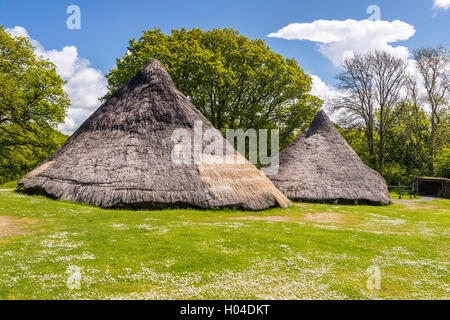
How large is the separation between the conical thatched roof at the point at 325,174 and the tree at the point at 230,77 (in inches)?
349

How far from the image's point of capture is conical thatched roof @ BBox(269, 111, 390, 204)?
19703mm

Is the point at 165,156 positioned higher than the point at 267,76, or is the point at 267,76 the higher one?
the point at 267,76

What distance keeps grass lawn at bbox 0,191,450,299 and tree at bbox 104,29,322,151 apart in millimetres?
19844

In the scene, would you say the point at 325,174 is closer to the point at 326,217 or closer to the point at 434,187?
the point at 326,217

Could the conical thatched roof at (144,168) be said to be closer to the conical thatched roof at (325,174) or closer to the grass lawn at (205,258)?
the grass lawn at (205,258)

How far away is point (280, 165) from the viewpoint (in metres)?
23.1

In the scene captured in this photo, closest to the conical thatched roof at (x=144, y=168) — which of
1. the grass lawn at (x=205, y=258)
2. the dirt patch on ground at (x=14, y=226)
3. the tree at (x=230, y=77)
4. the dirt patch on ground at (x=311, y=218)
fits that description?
the dirt patch on ground at (x=311, y=218)

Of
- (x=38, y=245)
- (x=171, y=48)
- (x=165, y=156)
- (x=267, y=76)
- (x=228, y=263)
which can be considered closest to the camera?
(x=228, y=263)

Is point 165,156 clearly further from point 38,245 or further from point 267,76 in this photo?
point 267,76

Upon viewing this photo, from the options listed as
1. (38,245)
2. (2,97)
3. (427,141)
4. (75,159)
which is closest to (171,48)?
(2,97)

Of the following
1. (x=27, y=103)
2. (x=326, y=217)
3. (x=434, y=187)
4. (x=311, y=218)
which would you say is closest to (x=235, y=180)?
(x=311, y=218)

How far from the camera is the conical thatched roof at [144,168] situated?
13352mm
